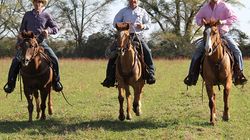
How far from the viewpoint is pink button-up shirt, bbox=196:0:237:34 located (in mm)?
10516

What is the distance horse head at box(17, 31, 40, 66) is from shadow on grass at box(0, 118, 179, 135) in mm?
1518

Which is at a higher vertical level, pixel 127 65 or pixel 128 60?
pixel 128 60

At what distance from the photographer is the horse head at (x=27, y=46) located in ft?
32.3

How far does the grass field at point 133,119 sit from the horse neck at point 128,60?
1336 mm

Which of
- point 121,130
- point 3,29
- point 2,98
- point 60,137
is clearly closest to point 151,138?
point 121,130

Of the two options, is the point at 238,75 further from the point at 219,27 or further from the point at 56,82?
the point at 56,82

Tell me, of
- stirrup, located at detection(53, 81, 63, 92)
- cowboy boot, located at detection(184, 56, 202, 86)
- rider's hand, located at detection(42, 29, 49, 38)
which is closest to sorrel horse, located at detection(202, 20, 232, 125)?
cowboy boot, located at detection(184, 56, 202, 86)

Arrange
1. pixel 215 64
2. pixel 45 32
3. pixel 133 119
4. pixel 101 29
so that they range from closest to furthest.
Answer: pixel 215 64, pixel 45 32, pixel 133 119, pixel 101 29

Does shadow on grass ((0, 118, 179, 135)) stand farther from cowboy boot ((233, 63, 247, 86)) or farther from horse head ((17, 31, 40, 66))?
cowboy boot ((233, 63, 247, 86))

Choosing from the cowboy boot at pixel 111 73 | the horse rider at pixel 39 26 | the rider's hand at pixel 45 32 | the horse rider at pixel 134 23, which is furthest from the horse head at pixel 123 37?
the horse rider at pixel 39 26

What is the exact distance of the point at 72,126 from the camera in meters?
10.4

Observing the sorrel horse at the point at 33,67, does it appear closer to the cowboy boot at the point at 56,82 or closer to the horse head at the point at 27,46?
the horse head at the point at 27,46

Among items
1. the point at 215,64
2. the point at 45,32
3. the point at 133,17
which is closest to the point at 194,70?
the point at 215,64

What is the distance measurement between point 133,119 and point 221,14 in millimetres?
3300
